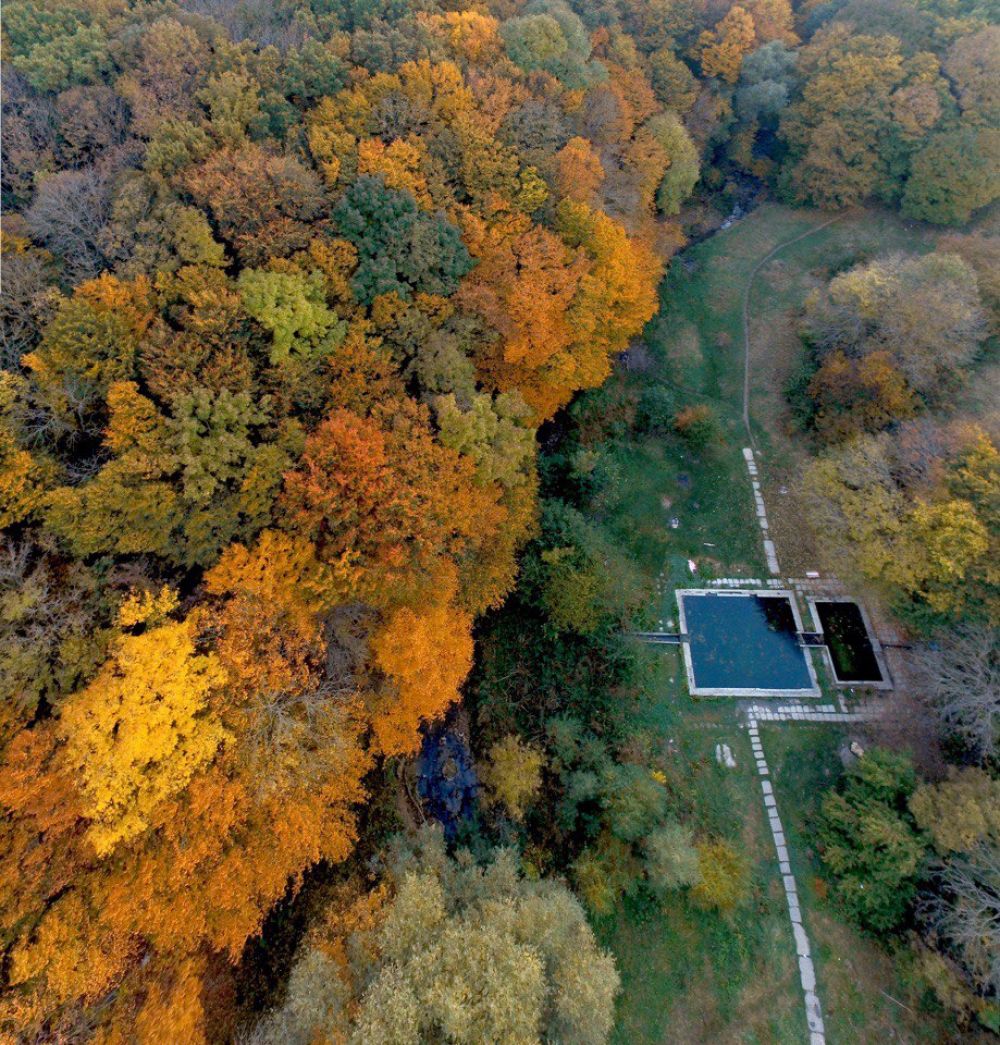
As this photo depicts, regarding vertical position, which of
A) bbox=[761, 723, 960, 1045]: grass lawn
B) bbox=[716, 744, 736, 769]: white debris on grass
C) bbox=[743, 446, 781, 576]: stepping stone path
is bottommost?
bbox=[761, 723, 960, 1045]: grass lawn

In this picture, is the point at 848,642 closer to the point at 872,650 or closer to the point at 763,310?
the point at 872,650

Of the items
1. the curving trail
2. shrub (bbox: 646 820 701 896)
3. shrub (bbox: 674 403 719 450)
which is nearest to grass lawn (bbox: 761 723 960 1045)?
shrub (bbox: 646 820 701 896)

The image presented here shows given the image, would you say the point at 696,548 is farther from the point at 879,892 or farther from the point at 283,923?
the point at 283,923

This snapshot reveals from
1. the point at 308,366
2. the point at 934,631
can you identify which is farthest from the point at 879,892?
the point at 308,366

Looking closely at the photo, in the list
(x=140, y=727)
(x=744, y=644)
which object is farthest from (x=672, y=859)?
(x=140, y=727)

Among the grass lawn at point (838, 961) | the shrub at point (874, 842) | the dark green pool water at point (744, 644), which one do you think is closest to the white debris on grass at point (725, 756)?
the grass lawn at point (838, 961)

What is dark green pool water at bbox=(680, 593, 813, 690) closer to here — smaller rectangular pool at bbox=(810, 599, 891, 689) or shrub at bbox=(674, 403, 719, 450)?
smaller rectangular pool at bbox=(810, 599, 891, 689)

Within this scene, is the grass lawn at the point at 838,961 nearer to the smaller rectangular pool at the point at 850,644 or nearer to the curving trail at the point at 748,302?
the smaller rectangular pool at the point at 850,644
